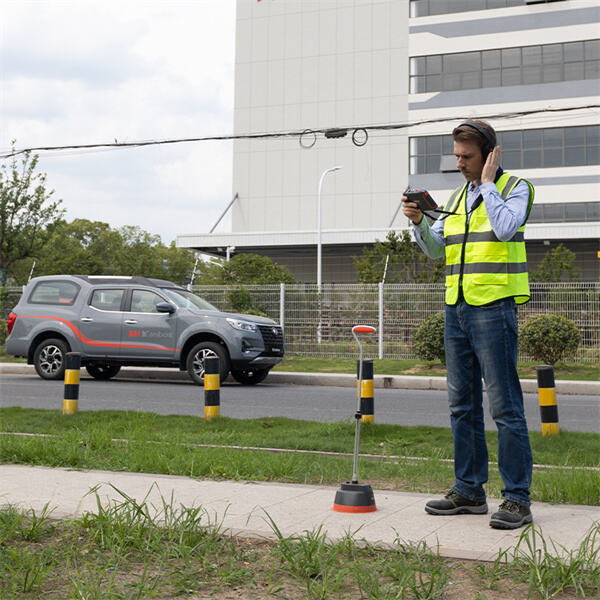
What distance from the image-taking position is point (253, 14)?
47.1 m

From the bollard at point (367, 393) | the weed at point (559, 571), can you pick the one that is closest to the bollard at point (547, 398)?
the bollard at point (367, 393)

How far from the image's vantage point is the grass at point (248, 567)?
10.5 feet

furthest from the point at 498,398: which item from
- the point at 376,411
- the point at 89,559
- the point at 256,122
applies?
the point at 256,122

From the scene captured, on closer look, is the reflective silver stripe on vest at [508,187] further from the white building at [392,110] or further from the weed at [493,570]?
the white building at [392,110]

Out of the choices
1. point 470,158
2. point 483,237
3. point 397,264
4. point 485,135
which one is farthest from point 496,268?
point 397,264

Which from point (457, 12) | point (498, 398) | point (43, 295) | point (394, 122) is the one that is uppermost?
point (457, 12)

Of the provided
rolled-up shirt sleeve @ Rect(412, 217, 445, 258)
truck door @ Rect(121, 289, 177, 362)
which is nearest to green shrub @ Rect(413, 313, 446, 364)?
truck door @ Rect(121, 289, 177, 362)

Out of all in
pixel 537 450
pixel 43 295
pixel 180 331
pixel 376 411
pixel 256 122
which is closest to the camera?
pixel 537 450

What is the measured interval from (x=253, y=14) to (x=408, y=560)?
154 feet

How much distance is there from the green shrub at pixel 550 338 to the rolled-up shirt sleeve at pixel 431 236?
1323cm

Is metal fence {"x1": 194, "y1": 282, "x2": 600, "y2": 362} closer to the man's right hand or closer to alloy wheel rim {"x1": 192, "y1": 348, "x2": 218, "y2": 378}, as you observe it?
alloy wheel rim {"x1": 192, "y1": 348, "x2": 218, "y2": 378}

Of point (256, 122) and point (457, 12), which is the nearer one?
point (457, 12)

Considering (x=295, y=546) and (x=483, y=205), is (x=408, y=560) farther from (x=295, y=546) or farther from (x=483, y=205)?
(x=483, y=205)

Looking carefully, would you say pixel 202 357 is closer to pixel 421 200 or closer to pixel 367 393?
pixel 367 393
